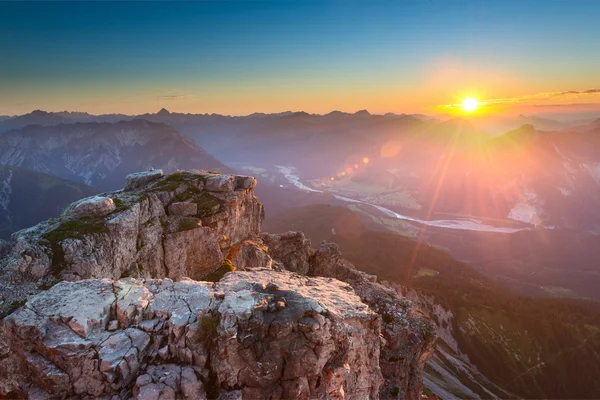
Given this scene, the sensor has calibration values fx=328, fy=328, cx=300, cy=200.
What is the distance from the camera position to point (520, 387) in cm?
11688

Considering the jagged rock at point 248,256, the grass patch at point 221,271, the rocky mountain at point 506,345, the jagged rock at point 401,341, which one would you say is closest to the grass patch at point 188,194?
the jagged rock at point 248,256

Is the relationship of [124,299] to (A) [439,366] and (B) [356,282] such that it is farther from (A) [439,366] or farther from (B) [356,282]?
(A) [439,366]

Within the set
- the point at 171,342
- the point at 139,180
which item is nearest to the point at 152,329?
the point at 171,342

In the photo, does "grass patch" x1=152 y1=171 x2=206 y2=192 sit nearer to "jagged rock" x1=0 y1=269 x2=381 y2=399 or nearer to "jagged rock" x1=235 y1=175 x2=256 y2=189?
"jagged rock" x1=235 y1=175 x2=256 y2=189

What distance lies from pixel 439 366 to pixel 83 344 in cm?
11993

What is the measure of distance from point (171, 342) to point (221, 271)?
22.5 meters

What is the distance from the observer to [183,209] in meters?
43.2

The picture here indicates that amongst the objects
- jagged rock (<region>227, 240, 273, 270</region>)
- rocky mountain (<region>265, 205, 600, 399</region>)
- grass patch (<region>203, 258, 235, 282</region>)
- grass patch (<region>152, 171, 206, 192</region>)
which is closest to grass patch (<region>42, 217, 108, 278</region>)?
grass patch (<region>152, 171, 206, 192</region>)

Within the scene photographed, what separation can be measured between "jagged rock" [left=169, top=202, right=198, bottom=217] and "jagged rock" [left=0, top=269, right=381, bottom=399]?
65.6ft

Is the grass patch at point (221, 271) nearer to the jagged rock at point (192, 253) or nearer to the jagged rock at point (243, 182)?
the jagged rock at point (192, 253)

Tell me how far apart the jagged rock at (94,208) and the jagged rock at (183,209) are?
26.2 feet

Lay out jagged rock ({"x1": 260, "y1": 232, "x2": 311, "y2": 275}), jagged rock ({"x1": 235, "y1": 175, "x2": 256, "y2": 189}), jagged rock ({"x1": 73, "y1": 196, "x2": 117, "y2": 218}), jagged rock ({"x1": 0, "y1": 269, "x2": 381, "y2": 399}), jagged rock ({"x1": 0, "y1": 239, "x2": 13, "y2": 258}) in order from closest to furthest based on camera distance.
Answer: jagged rock ({"x1": 0, "y1": 269, "x2": 381, "y2": 399}) → jagged rock ({"x1": 0, "y1": 239, "x2": 13, "y2": 258}) → jagged rock ({"x1": 73, "y1": 196, "x2": 117, "y2": 218}) → jagged rock ({"x1": 235, "y1": 175, "x2": 256, "y2": 189}) → jagged rock ({"x1": 260, "y1": 232, "x2": 311, "y2": 275})

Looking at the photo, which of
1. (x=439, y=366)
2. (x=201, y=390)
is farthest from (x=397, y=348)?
(x=439, y=366)

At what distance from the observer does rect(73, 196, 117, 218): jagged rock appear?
3375 centimetres
